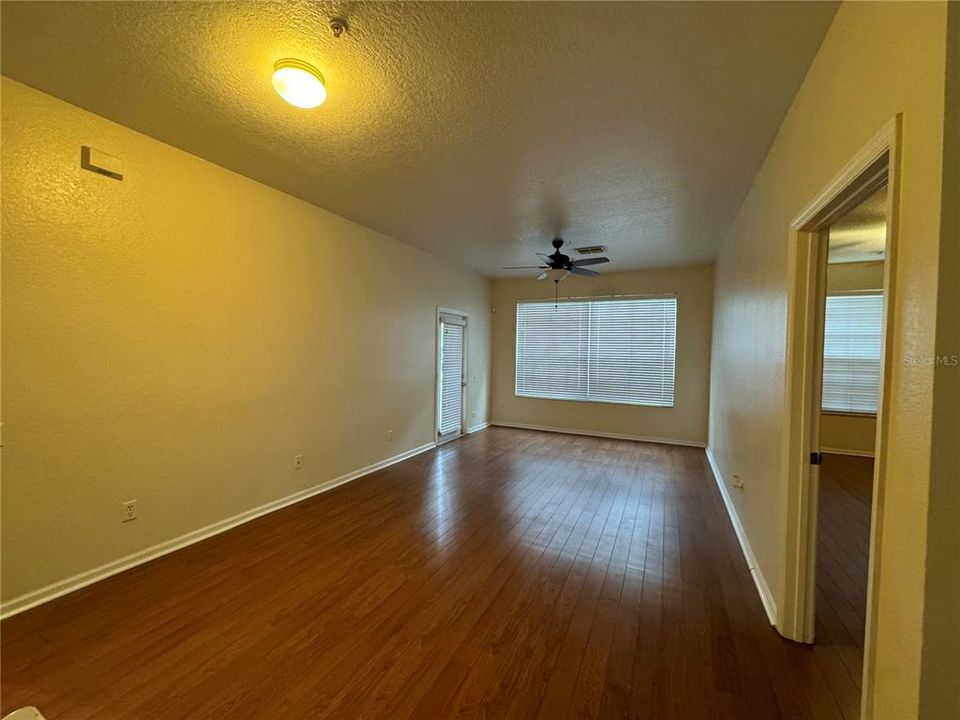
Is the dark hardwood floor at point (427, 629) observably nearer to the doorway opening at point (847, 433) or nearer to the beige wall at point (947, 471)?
the doorway opening at point (847, 433)

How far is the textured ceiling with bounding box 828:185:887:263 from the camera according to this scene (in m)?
3.29

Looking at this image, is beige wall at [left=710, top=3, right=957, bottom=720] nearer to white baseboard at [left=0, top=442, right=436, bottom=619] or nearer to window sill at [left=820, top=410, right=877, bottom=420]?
white baseboard at [left=0, top=442, right=436, bottom=619]

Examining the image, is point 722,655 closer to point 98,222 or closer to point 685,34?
point 685,34

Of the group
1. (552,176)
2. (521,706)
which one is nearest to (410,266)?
(552,176)

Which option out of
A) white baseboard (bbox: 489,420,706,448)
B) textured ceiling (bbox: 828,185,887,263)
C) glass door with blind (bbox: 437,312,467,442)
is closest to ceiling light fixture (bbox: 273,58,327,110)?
textured ceiling (bbox: 828,185,887,263)

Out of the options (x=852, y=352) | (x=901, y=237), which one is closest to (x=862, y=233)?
(x=852, y=352)

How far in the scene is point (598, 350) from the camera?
21.7 feet

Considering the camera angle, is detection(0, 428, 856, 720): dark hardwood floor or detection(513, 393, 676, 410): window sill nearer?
detection(0, 428, 856, 720): dark hardwood floor

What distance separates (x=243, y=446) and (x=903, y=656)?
3.74 m

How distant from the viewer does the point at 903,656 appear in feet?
3.25

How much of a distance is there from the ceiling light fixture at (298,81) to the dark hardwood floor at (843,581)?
358 cm

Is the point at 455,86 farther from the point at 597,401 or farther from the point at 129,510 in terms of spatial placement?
the point at 597,401

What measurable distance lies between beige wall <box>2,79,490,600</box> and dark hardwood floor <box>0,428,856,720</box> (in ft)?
1.41

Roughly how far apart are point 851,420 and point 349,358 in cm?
692
